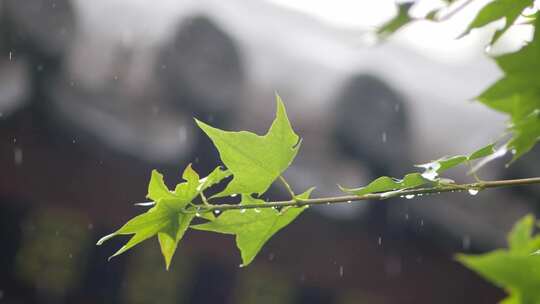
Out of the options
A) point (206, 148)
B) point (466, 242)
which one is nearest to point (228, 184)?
point (206, 148)

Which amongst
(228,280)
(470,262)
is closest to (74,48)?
(228,280)

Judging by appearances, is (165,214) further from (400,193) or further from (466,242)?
(466,242)

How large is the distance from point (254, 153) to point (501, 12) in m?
0.23

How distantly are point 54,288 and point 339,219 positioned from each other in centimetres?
134

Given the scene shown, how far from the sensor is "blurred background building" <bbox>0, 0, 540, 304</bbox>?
3033 mm

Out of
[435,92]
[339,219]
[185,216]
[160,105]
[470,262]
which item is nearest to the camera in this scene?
[470,262]

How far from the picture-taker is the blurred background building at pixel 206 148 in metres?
3.03

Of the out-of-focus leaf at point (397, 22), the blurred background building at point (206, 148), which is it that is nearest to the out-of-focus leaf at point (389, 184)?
the out-of-focus leaf at point (397, 22)

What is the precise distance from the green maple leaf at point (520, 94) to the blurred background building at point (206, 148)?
2.57 m

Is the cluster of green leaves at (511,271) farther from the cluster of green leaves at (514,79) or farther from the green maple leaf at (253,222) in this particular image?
the green maple leaf at (253,222)

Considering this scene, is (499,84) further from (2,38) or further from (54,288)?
(54,288)

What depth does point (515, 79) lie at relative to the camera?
502 mm

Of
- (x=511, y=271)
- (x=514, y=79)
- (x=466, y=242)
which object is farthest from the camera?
(x=466, y=242)

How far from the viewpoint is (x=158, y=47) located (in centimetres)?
319
